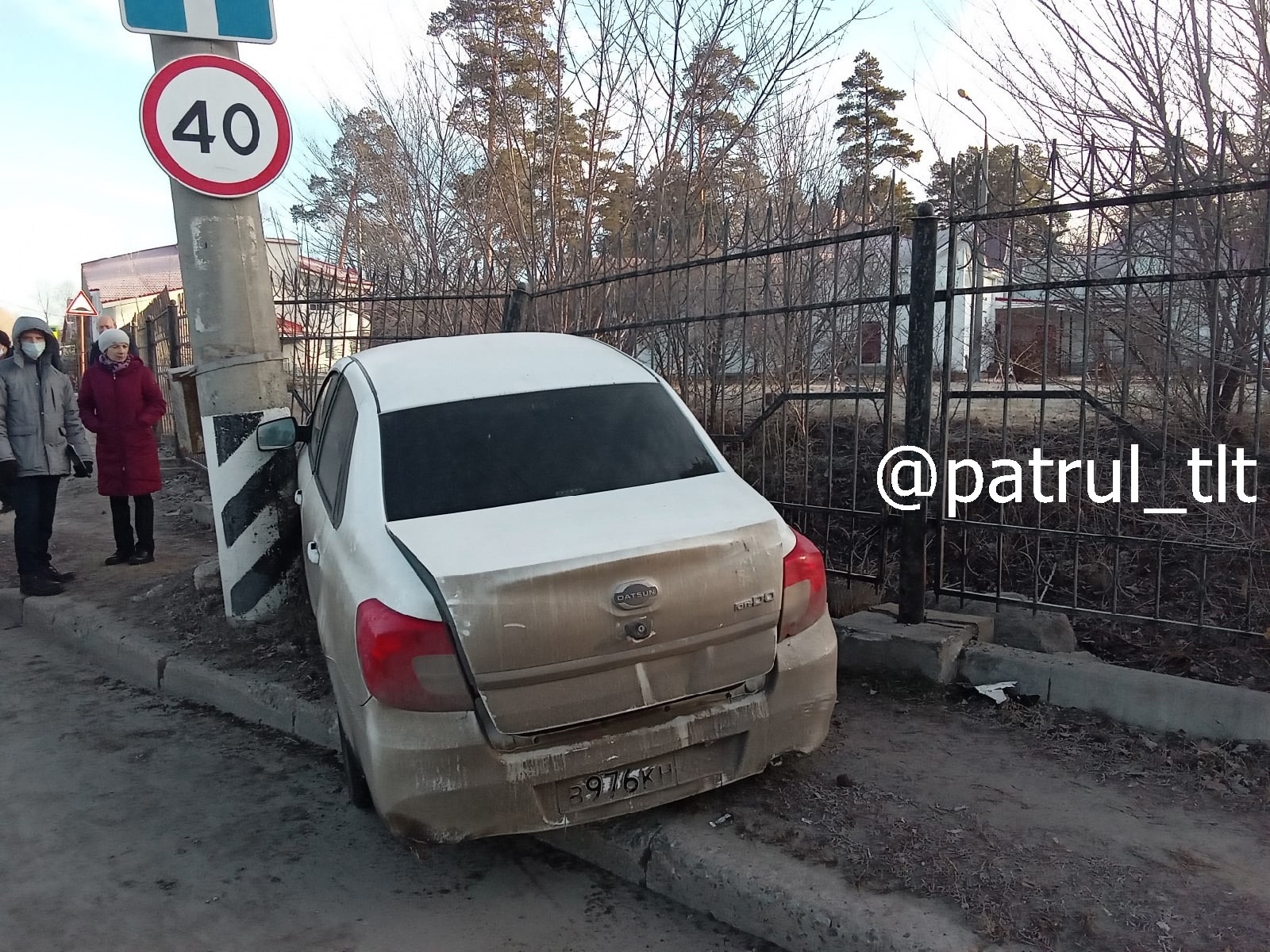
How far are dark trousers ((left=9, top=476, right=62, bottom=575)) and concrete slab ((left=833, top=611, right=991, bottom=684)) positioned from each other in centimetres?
534

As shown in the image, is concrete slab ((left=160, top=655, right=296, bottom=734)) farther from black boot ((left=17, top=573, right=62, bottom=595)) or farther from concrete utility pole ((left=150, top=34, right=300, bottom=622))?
black boot ((left=17, top=573, right=62, bottom=595))

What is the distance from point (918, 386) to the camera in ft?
14.8

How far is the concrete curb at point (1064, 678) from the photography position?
371cm

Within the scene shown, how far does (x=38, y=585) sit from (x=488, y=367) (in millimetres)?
4516

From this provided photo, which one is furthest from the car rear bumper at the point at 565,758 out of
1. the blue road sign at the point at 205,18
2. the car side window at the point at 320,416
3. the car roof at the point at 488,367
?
the blue road sign at the point at 205,18

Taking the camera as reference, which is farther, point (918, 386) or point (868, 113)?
point (868, 113)

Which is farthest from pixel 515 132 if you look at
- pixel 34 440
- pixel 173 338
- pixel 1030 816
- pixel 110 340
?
pixel 1030 816

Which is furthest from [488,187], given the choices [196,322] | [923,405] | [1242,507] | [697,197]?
[1242,507]

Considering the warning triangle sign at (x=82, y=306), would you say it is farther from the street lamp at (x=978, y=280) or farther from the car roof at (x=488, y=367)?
the street lamp at (x=978, y=280)

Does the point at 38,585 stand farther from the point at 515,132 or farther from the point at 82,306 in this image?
the point at 82,306

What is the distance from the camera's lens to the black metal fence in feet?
13.3

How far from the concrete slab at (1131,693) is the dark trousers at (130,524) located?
5.88 meters

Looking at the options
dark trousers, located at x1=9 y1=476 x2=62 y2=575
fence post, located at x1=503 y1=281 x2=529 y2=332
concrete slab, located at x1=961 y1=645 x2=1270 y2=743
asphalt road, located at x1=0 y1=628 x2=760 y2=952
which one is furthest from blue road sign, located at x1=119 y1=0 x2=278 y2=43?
concrete slab, located at x1=961 y1=645 x2=1270 y2=743

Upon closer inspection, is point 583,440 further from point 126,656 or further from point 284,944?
point 126,656
